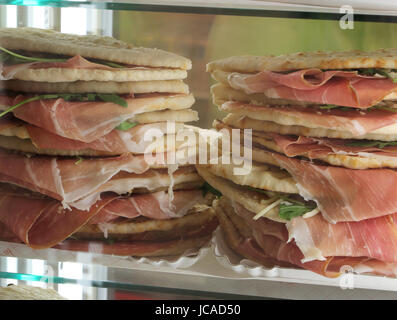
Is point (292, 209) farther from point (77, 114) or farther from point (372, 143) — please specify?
point (77, 114)

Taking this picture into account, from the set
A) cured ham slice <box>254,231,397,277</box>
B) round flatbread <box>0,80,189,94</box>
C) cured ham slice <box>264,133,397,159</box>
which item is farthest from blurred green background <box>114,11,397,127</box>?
cured ham slice <box>254,231,397,277</box>

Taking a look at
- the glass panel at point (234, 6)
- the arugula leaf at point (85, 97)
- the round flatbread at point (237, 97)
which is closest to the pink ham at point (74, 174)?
the arugula leaf at point (85, 97)

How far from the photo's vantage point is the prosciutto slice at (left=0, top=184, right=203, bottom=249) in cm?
129

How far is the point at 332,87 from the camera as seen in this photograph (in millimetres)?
1205

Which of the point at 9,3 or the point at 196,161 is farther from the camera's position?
the point at 196,161

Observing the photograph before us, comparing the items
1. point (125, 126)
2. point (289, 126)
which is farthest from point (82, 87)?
point (289, 126)

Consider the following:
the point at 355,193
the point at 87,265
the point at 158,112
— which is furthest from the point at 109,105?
the point at 355,193

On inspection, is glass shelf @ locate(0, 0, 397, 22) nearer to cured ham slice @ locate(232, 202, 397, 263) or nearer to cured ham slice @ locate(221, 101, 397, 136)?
cured ham slice @ locate(221, 101, 397, 136)

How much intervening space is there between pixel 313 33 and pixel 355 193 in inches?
14.6

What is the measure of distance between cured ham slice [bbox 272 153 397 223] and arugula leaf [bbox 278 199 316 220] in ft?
0.07

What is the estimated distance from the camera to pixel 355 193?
4.01 feet

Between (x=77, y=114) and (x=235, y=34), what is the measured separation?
0.41 metres
